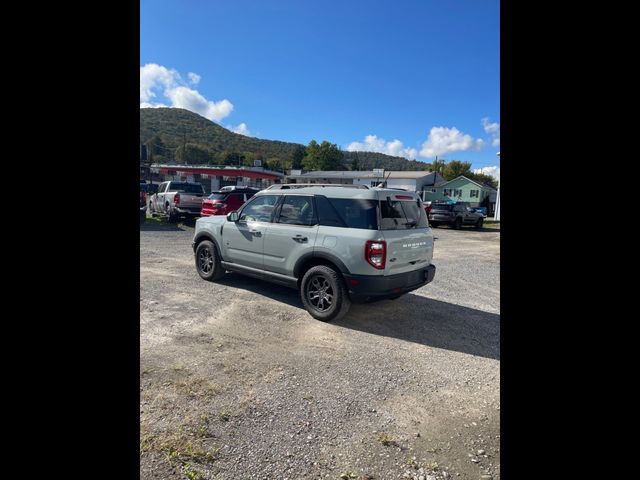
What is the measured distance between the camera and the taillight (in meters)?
4.32

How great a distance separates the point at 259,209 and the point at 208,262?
5.60ft

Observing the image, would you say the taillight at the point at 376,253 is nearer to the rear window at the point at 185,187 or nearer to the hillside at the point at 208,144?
the rear window at the point at 185,187

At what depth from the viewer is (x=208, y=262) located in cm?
671

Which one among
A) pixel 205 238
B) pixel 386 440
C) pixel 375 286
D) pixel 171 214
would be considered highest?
pixel 171 214

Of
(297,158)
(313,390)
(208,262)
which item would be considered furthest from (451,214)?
(297,158)

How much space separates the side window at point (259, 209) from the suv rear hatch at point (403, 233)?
6.44 feet

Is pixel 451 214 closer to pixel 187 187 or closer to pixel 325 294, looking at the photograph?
pixel 187 187

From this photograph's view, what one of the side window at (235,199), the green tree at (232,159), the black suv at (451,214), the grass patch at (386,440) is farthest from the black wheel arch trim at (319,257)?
the green tree at (232,159)

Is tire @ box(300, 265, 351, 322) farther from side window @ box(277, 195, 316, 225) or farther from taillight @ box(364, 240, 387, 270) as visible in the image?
side window @ box(277, 195, 316, 225)

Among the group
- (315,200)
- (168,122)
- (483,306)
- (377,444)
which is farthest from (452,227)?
(168,122)
